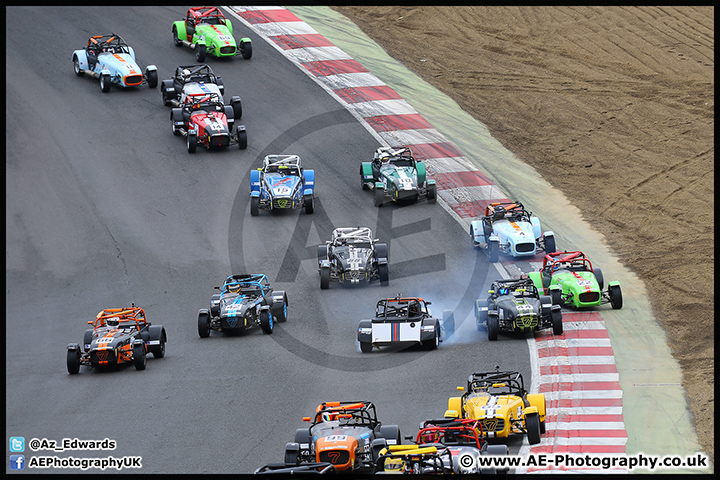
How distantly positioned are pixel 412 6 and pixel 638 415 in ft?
120

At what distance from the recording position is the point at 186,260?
3622 centimetres

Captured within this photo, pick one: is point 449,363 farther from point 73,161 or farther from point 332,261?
point 73,161

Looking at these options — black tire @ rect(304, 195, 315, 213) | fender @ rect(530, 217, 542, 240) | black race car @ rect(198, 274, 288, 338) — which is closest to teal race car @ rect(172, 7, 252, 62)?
black tire @ rect(304, 195, 315, 213)

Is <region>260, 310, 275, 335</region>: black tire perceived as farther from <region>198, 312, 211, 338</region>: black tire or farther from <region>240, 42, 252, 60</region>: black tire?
<region>240, 42, 252, 60</region>: black tire

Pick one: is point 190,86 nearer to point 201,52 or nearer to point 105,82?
point 201,52

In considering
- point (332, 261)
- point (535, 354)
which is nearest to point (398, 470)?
point (535, 354)

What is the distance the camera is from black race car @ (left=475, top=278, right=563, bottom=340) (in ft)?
91.5

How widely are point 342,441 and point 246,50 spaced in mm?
33232

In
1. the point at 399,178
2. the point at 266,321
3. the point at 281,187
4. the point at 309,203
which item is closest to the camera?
the point at 266,321

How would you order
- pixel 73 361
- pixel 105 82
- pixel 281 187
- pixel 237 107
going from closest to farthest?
1. pixel 73 361
2. pixel 281 187
3. pixel 237 107
4. pixel 105 82

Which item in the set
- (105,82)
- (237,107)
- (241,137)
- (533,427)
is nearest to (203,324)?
(533,427)

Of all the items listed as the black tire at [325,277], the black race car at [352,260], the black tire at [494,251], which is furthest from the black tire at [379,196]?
the black tire at [325,277]

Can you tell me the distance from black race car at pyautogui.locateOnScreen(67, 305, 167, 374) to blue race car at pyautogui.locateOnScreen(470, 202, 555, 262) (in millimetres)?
11752

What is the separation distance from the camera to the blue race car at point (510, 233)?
3422 cm
